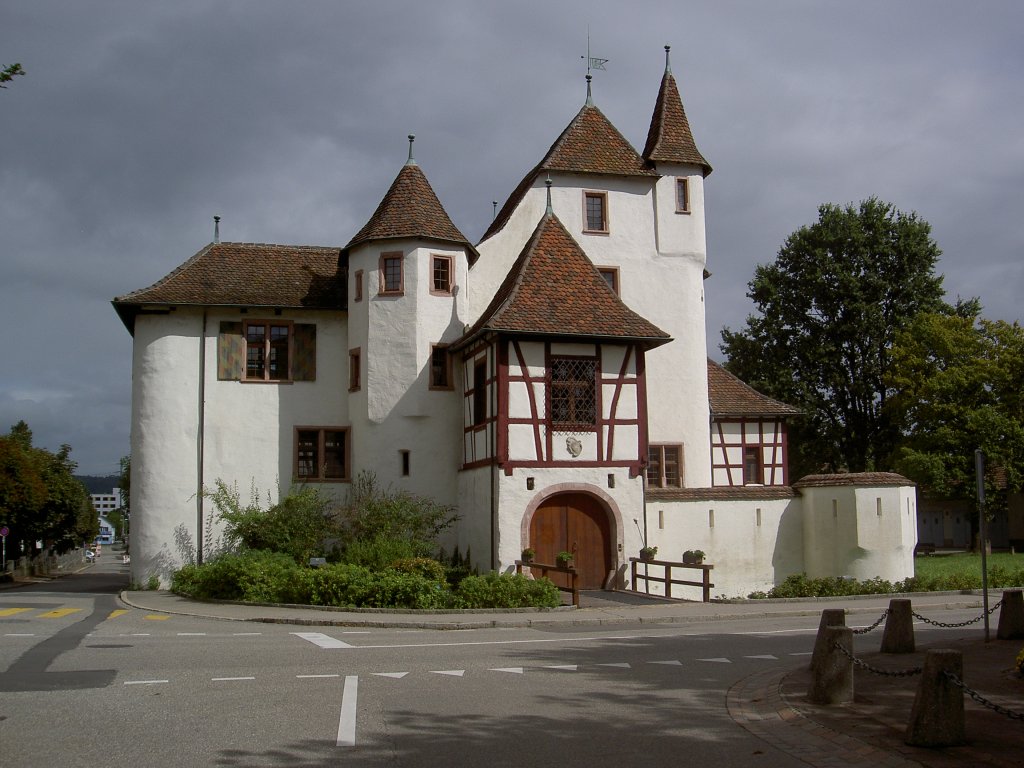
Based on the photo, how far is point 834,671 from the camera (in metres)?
10.0

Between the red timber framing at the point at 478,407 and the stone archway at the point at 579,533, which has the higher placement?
the red timber framing at the point at 478,407

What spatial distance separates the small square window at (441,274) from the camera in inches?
1176

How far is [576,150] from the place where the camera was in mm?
32375

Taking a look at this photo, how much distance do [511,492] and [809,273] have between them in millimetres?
27567

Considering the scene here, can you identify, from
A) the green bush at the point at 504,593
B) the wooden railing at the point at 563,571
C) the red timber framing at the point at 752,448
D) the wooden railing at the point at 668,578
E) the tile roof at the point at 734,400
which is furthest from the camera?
the red timber framing at the point at 752,448

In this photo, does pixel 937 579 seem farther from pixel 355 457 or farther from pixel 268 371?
pixel 268 371

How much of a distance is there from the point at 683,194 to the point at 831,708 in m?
25.0

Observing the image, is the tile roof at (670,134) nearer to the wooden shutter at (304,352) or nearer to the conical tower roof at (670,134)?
the conical tower roof at (670,134)

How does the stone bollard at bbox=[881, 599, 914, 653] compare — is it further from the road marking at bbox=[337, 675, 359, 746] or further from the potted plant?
the potted plant

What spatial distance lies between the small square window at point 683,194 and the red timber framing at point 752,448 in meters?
7.92

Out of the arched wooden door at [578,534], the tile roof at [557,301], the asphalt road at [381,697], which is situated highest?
the tile roof at [557,301]

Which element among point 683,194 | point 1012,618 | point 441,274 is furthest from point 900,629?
point 683,194

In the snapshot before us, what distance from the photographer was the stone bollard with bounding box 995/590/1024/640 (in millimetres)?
14547

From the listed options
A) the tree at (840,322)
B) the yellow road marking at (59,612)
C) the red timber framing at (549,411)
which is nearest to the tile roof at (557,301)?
the red timber framing at (549,411)
